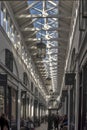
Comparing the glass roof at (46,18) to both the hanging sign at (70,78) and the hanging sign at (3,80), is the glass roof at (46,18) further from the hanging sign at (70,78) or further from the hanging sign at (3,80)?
the hanging sign at (3,80)

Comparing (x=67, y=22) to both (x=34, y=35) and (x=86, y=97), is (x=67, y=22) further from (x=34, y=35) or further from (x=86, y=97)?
(x=86, y=97)

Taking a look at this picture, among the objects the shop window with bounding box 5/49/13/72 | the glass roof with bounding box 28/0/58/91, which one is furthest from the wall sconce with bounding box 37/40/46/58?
the glass roof with bounding box 28/0/58/91

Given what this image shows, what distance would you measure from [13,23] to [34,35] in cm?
698

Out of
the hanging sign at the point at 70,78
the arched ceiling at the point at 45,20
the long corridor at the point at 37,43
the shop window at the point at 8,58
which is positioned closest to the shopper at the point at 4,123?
the long corridor at the point at 37,43

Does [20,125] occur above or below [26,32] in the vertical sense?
below

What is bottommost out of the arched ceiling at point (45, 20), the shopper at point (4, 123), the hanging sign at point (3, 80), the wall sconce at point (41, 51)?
the shopper at point (4, 123)

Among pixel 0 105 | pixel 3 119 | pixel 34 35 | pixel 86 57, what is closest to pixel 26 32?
pixel 34 35

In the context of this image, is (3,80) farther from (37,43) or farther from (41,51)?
(37,43)

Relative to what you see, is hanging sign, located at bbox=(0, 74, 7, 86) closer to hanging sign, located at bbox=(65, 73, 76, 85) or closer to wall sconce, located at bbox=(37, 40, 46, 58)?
wall sconce, located at bbox=(37, 40, 46, 58)

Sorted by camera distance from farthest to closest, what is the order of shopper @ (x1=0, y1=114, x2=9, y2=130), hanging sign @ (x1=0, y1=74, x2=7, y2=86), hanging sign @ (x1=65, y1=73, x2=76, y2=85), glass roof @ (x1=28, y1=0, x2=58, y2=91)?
glass roof @ (x1=28, y1=0, x2=58, y2=91) → hanging sign @ (x1=65, y1=73, x2=76, y2=85) → hanging sign @ (x1=0, y1=74, x2=7, y2=86) → shopper @ (x1=0, y1=114, x2=9, y2=130)

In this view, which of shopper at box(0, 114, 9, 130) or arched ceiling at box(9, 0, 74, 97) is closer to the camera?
shopper at box(0, 114, 9, 130)

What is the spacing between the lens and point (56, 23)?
28.0 meters

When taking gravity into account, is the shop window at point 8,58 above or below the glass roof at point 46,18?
below

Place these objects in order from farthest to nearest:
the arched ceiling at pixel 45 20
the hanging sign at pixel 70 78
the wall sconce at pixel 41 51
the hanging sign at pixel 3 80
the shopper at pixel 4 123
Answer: the arched ceiling at pixel 45 20 < the hanging sign at pixel 70 78 < the wall sconce at pixel 41 51 < the hanging sign at pixel 3 80 < the shopper at pixel 4 123
